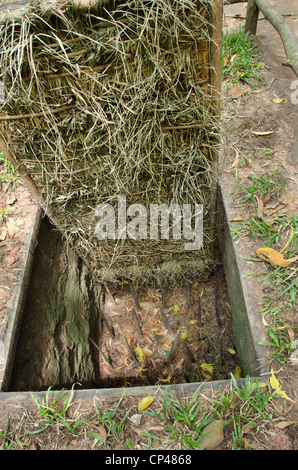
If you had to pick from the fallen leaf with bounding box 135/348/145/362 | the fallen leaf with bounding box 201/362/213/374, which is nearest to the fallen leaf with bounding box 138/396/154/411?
the fallen leaf with bounding box 201/362/213/374

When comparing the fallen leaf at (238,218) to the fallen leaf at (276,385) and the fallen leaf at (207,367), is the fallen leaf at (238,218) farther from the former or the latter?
the fallen leaf at (207,367)

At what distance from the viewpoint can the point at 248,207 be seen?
216 cm

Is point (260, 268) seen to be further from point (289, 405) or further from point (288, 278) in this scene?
point (289, 405)

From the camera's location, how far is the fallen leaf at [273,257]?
185 centimetres

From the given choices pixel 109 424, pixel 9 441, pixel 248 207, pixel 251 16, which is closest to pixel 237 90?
pixel 251 16

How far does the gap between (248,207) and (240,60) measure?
5.31 feet

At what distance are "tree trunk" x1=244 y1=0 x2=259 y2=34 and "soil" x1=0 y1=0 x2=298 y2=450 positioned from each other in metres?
0.22

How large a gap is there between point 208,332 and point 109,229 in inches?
44.9

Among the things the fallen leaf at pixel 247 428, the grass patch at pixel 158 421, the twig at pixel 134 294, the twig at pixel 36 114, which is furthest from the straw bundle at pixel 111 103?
the fallen leaf at pixel 247 428

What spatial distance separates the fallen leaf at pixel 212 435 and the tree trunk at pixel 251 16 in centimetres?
322

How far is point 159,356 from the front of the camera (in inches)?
105

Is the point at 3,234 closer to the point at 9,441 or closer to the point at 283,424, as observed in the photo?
the point at 9,441
